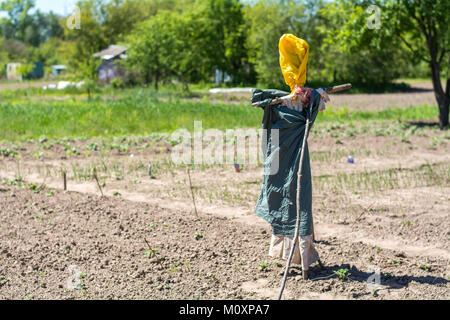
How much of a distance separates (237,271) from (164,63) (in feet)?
84.3

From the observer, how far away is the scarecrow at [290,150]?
4555 millimetres

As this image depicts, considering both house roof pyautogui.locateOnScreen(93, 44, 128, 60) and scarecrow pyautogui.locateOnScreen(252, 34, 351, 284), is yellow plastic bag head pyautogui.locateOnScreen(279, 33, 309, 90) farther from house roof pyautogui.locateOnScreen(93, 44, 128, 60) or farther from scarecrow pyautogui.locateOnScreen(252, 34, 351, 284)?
house roof pyautogui.locateOnScreen(93, 44, 128, 60)

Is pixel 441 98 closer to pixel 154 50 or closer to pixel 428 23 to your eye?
pixel 428 23

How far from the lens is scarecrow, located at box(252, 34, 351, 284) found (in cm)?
455

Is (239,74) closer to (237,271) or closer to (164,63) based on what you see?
(164,63)

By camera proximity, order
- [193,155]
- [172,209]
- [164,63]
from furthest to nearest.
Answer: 1. [164,63]
2. [193,155]
3. [172,209]

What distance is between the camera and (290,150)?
4.70m

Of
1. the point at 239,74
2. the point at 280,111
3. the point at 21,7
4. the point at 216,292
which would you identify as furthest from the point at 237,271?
the point at 21,7

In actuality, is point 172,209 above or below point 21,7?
below

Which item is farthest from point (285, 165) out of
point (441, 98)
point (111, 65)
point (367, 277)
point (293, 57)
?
point (111, 65)

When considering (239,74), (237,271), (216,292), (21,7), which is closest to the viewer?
(216,292)

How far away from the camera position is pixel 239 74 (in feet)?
129

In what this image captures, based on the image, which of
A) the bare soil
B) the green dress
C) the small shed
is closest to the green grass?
the bare soil

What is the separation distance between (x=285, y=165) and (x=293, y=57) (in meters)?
0.94
